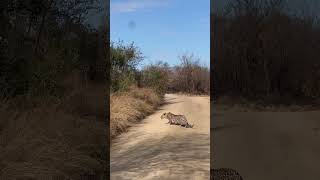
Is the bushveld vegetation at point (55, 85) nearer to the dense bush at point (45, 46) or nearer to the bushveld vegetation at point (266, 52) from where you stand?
the dense bush at point (45, 46)

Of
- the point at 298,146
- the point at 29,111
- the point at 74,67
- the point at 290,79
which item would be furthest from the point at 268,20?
the point at 29,111

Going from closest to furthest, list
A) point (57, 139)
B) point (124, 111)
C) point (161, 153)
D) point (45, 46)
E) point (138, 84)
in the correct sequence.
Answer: point (57, 139)
point (45, 46)
point (161, 153)
point (124, 111)
point (138, 84)

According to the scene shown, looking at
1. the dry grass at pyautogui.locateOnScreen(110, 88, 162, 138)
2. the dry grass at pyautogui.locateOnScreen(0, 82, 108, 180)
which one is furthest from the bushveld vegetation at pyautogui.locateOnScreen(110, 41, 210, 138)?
the dry grass at pyautogui.locateOnScreen(0, 82, 108, 180)

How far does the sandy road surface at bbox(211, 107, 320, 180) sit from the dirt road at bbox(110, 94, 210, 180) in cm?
64

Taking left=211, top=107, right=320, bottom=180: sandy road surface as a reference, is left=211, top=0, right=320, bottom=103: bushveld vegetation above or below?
above

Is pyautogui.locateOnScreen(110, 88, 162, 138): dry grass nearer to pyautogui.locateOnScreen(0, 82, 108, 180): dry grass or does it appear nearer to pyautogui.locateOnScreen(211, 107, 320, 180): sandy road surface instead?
pyautogui.locateOnScreen(0, 82, 108, 180): dry grass

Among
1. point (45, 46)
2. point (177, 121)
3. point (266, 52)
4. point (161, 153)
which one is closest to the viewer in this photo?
point (266, 52)

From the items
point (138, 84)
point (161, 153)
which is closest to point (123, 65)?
point (138, 84)

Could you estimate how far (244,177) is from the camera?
6.19 m

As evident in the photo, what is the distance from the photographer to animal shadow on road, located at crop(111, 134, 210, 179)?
7.25 metres

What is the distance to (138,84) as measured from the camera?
20000 mm

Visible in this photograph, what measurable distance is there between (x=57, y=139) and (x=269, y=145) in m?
2.85

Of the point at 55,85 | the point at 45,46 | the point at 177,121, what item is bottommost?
the point at 177,121

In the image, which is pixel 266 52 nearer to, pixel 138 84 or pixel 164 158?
pixel 164 158
